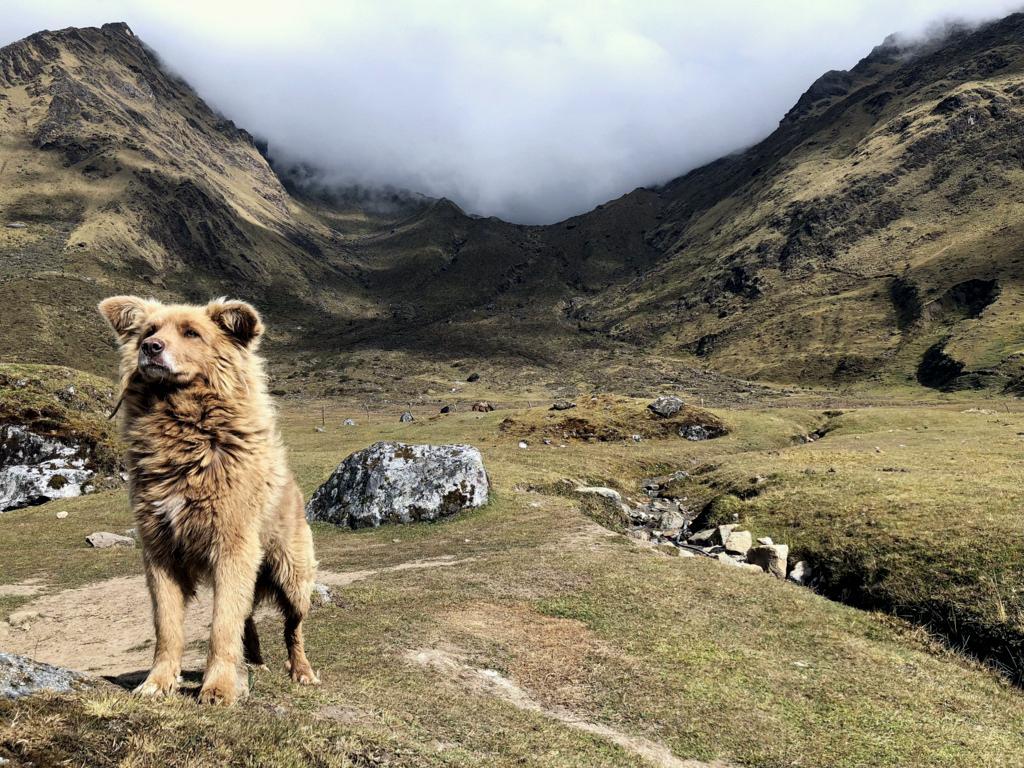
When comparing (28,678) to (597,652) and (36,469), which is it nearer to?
(597,652)

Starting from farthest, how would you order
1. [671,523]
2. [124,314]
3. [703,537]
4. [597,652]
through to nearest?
[671,523] → [703,537] → [597,652] → [124,314]

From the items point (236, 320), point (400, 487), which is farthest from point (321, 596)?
point (400, 487)

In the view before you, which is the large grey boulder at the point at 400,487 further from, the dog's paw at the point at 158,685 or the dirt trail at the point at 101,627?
the dog's paw at the point at 158,685

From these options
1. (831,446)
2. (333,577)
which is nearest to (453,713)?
(333,577)

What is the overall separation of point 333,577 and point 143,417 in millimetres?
13200

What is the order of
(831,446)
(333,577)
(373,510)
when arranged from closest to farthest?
(333,577), (373,510), (831,446)

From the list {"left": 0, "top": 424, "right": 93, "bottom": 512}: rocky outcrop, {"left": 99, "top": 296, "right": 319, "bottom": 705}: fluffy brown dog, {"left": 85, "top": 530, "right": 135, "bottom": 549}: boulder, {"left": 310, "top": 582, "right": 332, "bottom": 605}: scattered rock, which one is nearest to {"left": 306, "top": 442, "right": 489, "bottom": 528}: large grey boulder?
{"left": 85, "top": 530, "right": 135, "bottom": 549}: boulder

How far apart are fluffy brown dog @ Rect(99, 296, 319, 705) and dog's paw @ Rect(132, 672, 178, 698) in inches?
0.9

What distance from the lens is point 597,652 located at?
11.5m

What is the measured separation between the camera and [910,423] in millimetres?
56031

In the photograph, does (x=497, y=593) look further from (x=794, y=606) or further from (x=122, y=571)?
(x=122, y=571)

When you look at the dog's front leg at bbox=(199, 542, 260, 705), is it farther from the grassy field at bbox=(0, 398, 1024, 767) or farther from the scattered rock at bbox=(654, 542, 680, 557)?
the scattered rock at bbox=(654, 542, 680, 557)

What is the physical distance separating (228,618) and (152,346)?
9.69 ft

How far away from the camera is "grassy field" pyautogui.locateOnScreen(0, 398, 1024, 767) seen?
5312 mm
